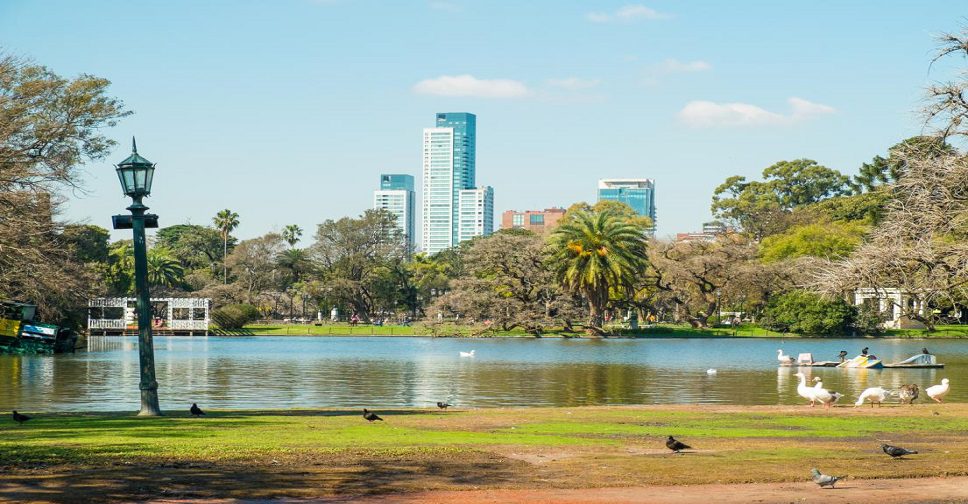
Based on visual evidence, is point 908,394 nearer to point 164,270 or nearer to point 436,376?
point 436,376

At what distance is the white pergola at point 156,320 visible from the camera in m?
99.4

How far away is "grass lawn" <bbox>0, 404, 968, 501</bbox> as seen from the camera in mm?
13250

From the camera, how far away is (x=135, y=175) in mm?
20953

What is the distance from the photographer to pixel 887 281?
2450cm

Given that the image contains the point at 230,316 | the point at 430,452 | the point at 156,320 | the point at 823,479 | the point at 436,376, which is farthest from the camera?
the point at 156,320

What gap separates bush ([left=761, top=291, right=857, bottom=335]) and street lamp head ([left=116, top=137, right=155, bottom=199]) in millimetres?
80634

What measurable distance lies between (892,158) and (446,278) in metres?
111

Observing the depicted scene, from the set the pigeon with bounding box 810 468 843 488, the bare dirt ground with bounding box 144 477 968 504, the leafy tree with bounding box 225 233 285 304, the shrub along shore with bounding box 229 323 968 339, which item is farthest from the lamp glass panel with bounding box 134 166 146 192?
the leafy tree with bounding box 225 233 285 304

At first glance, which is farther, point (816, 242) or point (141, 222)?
point (816, 242)

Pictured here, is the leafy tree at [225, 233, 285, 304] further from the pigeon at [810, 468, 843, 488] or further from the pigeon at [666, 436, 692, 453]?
the pigeon at [810, 468, 843, 488]

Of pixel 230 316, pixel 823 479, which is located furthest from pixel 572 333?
pixel 823 479

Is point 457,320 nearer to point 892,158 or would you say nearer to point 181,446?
point 892,158

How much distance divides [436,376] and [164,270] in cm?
9224

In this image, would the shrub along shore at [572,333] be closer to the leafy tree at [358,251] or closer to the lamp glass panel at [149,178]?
the leafy tree at [358,251]
